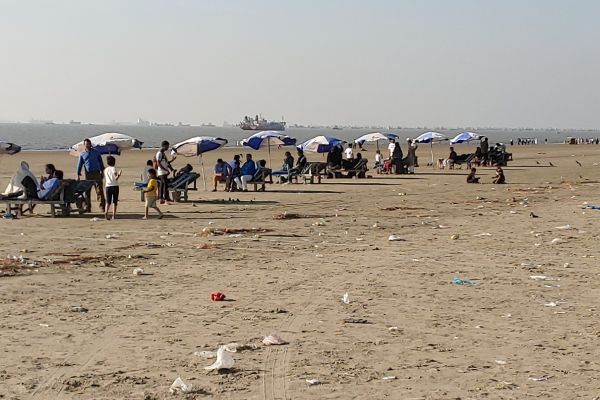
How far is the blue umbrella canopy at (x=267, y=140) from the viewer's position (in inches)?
1211

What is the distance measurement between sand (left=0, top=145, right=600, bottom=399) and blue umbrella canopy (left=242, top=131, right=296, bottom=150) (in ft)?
42.1

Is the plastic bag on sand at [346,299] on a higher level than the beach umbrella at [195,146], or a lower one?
lower

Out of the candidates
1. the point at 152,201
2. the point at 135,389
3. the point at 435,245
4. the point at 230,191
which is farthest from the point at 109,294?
the point at 230,191

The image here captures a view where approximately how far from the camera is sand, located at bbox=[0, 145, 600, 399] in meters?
6.51

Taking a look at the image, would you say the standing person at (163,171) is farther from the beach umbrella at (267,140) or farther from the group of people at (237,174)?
the beach umbrella at (267,140)

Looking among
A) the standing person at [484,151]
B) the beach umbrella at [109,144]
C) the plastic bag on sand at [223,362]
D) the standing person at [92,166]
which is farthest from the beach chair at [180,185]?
the standing person at [484,151]

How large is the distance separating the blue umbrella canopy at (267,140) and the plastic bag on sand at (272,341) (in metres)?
22.8

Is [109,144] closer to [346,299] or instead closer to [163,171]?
[163,171]

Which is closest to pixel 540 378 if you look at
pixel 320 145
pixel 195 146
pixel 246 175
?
pixel 246 175

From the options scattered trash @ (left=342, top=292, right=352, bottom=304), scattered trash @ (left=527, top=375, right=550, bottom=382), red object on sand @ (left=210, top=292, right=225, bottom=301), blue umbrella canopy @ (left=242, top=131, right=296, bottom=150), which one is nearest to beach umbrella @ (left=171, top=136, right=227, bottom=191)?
blue umbrella canopy @ (left=242, top=131, right=296, bottom=150)

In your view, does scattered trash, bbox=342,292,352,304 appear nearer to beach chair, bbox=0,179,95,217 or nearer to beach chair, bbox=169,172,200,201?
beach chair, bbox=0,179,95,217

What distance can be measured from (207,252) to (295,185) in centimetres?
1555

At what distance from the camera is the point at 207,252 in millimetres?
13141

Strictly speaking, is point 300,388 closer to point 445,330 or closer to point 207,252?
point 445,330
